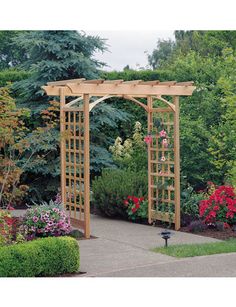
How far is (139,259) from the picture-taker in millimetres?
7945

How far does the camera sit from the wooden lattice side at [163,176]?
35.3 feet

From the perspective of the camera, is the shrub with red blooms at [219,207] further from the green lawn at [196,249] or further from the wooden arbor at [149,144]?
the green lawn at [196,249]

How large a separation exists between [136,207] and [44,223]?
101 inches

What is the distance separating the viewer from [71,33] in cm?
1427

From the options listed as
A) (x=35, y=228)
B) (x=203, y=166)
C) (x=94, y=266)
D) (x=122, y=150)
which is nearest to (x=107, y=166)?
(x=122, y=150)

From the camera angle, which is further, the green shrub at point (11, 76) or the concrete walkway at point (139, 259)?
the green shrub at point (11, 76)

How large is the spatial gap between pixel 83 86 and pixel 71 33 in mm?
4898

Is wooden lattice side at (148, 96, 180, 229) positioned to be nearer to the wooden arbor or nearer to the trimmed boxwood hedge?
the wooden arbor

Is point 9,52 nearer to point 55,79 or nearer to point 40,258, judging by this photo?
point 55,79

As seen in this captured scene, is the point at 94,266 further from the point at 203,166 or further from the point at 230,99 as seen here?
the point at 203,166

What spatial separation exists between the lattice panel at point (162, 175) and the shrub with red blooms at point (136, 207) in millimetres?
138

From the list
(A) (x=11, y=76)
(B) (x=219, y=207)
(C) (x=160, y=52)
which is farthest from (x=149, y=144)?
(C) (x=160, y=52)

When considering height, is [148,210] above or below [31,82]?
below

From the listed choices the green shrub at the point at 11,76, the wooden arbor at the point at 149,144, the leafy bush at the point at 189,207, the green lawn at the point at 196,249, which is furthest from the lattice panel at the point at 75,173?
the green shrub at the point at 11,76
